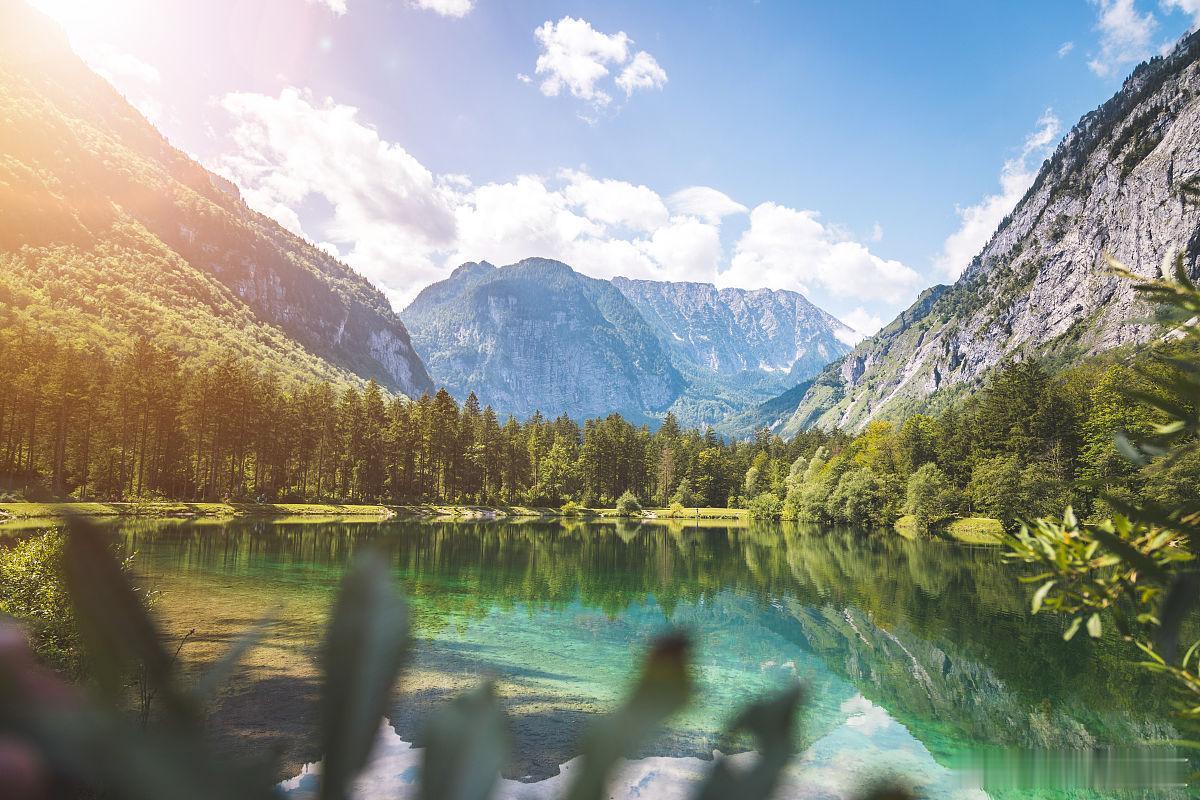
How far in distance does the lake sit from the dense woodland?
67.0 ft

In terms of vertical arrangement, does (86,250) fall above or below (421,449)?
above

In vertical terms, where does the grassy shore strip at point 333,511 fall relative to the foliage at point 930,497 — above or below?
below

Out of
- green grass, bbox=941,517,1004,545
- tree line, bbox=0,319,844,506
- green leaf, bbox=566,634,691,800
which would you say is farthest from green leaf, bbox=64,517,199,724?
green grass, bbox=941,517,1004,545

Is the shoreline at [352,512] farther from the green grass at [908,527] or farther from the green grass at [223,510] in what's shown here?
the green grass at [908,527]

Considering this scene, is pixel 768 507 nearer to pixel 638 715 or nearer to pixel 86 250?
pixel 638 715

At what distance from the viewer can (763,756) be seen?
559mm

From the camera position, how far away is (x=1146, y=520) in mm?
1606

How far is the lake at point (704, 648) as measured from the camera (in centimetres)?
1084

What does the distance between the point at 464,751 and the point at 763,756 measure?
268 mm

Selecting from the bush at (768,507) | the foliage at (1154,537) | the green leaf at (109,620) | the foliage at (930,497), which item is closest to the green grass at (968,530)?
the foliage at (930,497)

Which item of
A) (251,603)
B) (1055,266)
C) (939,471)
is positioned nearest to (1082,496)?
(939,471)

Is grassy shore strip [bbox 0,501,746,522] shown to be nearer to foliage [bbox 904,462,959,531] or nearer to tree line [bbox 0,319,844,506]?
tree line [bbox 0,319,844,506]


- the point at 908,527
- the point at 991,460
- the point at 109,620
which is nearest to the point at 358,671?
the point at 109,620

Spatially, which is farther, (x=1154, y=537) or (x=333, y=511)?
(x=333, y=511)
